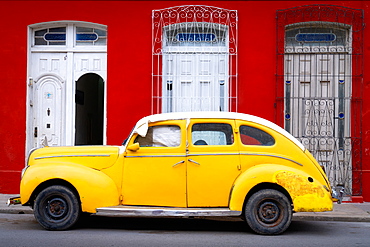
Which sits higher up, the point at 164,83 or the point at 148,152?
the point at 164,83

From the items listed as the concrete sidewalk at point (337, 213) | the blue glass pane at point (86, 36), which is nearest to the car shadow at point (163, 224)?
the concrete sidewalk at point (337, 213)

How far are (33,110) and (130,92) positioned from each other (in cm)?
253

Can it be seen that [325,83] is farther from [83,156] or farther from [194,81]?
[83,156]

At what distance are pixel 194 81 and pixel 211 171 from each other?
4.90m

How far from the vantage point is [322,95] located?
1234cm

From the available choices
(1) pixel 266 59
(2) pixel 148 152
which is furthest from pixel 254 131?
(1) pixel 266 59

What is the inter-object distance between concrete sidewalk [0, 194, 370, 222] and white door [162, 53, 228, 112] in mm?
3677

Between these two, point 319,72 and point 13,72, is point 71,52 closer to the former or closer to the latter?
point 13,72

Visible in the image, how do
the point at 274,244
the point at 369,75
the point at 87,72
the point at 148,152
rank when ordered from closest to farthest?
the point at 274,244 < the point at 148,152 < the point at 369,75 < the point at 87,72

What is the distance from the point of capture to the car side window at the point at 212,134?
27.1 feet

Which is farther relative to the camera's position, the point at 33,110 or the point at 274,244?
the point at 33,110

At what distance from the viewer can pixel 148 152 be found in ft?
27.0

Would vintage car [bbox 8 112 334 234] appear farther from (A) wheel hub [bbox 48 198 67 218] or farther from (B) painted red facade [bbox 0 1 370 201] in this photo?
(B) painted red facade [bbox 0 1 370 201]

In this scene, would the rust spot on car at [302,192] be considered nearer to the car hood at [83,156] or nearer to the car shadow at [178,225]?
the car shadow at [178,225]
